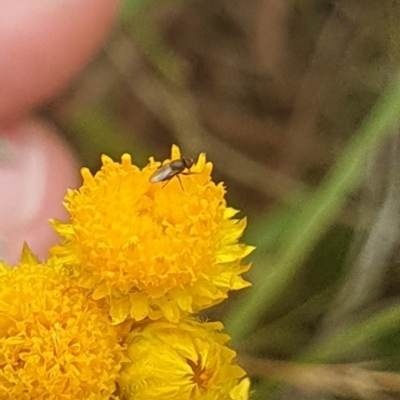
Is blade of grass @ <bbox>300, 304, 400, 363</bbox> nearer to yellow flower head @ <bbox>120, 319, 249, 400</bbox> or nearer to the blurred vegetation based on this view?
the blurred vegetation

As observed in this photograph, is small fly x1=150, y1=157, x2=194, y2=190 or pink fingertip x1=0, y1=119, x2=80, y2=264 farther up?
pink fingertip x1=0, y1=119, x2=80, y2=264

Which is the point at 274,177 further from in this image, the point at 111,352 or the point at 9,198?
the point at 111,352

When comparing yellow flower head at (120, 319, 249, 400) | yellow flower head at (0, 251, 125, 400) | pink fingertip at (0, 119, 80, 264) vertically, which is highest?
pink fingertip at (0, 119, 80, 264)

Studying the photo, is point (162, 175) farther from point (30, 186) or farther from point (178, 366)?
point (30, 186)

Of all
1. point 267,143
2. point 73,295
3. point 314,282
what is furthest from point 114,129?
point 73,295

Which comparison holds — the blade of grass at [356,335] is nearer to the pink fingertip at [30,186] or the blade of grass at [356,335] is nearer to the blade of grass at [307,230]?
the blade of grass at [307,230]

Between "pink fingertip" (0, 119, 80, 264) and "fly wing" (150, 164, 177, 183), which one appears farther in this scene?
"pink fingertip" (0, 119, 80, 264)

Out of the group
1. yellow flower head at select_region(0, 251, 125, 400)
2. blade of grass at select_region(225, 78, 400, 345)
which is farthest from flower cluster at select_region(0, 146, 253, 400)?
blade of grass at select_region(225, 78, 400, 345)
